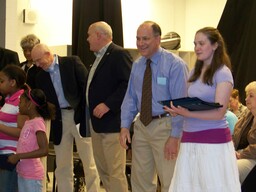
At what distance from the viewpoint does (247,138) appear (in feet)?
14.7

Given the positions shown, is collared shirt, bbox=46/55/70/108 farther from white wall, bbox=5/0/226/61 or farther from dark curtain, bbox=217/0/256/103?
dark curtain, bbox=217/0/256/103

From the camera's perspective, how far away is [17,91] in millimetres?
4223

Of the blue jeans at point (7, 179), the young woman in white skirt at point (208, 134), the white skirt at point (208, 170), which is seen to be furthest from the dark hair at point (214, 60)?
the blue jeans at point (7, 179)

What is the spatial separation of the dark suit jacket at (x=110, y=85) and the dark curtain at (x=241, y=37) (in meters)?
2.10

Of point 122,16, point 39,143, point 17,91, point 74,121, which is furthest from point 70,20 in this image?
point 39,143

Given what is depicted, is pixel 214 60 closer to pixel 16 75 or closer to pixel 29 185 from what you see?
pixel 29 185

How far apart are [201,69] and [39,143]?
1.35 meters

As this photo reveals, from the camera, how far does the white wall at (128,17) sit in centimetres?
734

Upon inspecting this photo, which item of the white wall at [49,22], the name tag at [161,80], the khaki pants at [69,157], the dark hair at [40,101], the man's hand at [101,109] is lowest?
the khaki pants at [69,157]

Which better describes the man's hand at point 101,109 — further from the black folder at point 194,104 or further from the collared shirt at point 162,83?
the black folder at point 194,104

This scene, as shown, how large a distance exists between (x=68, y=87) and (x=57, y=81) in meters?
0.13

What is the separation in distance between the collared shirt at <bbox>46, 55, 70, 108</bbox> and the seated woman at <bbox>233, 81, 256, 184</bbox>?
160cm

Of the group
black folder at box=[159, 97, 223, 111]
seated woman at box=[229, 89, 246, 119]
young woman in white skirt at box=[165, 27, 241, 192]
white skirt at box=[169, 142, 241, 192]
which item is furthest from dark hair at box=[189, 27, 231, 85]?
seated woman at box=[229, 89, 246, 119]

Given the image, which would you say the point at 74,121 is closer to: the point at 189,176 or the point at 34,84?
the point at 34,84
